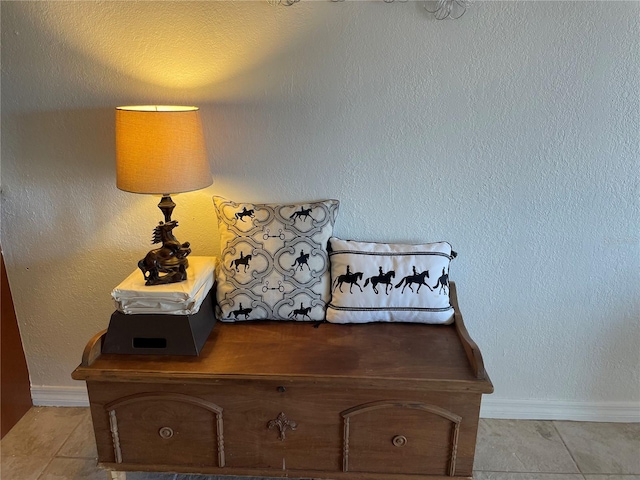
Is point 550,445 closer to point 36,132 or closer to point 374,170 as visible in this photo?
point 374,170

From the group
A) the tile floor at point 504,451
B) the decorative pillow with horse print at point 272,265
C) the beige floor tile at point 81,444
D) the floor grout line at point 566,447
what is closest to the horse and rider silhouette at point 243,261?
the decorative pillow with horse print at point 272,265

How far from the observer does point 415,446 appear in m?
1.50

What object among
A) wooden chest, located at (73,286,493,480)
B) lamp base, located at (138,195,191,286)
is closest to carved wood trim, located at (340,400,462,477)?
wooden chest, located at (73,286,493,480)

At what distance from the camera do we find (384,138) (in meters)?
1.76

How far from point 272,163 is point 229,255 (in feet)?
1.21

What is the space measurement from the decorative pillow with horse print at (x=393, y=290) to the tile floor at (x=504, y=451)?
0.60 metres

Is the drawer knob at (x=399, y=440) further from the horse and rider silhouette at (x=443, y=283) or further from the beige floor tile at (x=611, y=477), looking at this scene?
the beige floor tile at (x=611, y=477)

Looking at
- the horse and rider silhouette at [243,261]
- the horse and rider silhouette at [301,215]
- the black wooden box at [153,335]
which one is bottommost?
the black wooden box at [153,335]

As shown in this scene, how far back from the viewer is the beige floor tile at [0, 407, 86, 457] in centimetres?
188

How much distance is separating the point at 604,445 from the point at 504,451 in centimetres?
40

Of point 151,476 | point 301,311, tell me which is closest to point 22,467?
point 151,476

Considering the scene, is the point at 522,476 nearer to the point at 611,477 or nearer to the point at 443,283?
the point at 611,477

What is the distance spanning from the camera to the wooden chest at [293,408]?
4.74ft

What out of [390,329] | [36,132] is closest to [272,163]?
[390,329]
